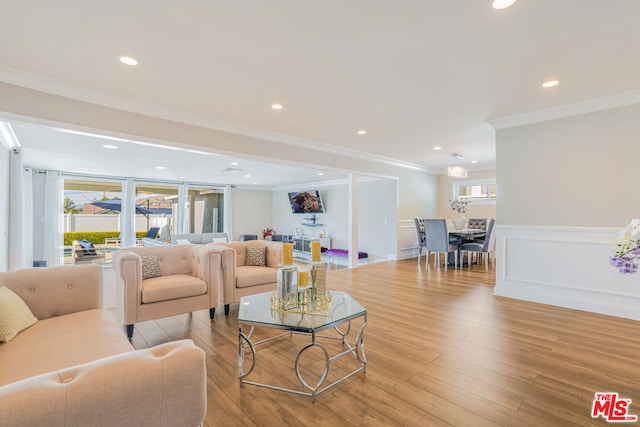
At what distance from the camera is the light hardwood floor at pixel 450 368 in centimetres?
173

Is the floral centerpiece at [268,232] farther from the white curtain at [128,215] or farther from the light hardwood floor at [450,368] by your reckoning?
the light hardwood floor at [450,368]

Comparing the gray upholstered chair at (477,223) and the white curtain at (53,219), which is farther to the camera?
the gray upholstered chair at (477,223)

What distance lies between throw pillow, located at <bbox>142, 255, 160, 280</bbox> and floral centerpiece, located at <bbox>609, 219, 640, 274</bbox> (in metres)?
3.82

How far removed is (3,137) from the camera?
4.04 m

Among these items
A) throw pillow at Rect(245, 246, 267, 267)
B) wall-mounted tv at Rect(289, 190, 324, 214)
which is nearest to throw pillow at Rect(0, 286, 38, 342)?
throw pillow at Rect(245, 246, 267, 267)

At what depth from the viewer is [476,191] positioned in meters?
8.08

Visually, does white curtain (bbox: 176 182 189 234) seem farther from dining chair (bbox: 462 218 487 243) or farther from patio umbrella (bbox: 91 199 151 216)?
dining chair (bbox: 462 218 487 243)

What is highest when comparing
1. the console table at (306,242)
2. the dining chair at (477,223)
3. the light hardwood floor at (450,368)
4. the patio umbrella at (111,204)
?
the patio umbrella at (111,204)

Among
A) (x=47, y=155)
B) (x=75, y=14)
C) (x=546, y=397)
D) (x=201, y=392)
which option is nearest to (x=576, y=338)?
(x=546, y=397)

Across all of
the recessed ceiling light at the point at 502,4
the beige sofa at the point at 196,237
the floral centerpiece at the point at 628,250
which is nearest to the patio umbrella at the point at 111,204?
the beige sofa at the point at 196,237

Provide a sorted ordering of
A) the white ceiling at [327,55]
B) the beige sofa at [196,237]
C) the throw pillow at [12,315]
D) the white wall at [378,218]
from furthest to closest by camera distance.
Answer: the white wall at [378,218] < the beige sofa at [196,237] < the white ceiling at [327,55] < the throw pillow at [12,315]

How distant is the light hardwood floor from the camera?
5.66ft

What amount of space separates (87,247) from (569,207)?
9.95 metres

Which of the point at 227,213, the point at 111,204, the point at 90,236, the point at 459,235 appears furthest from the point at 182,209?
the point at 459,235
